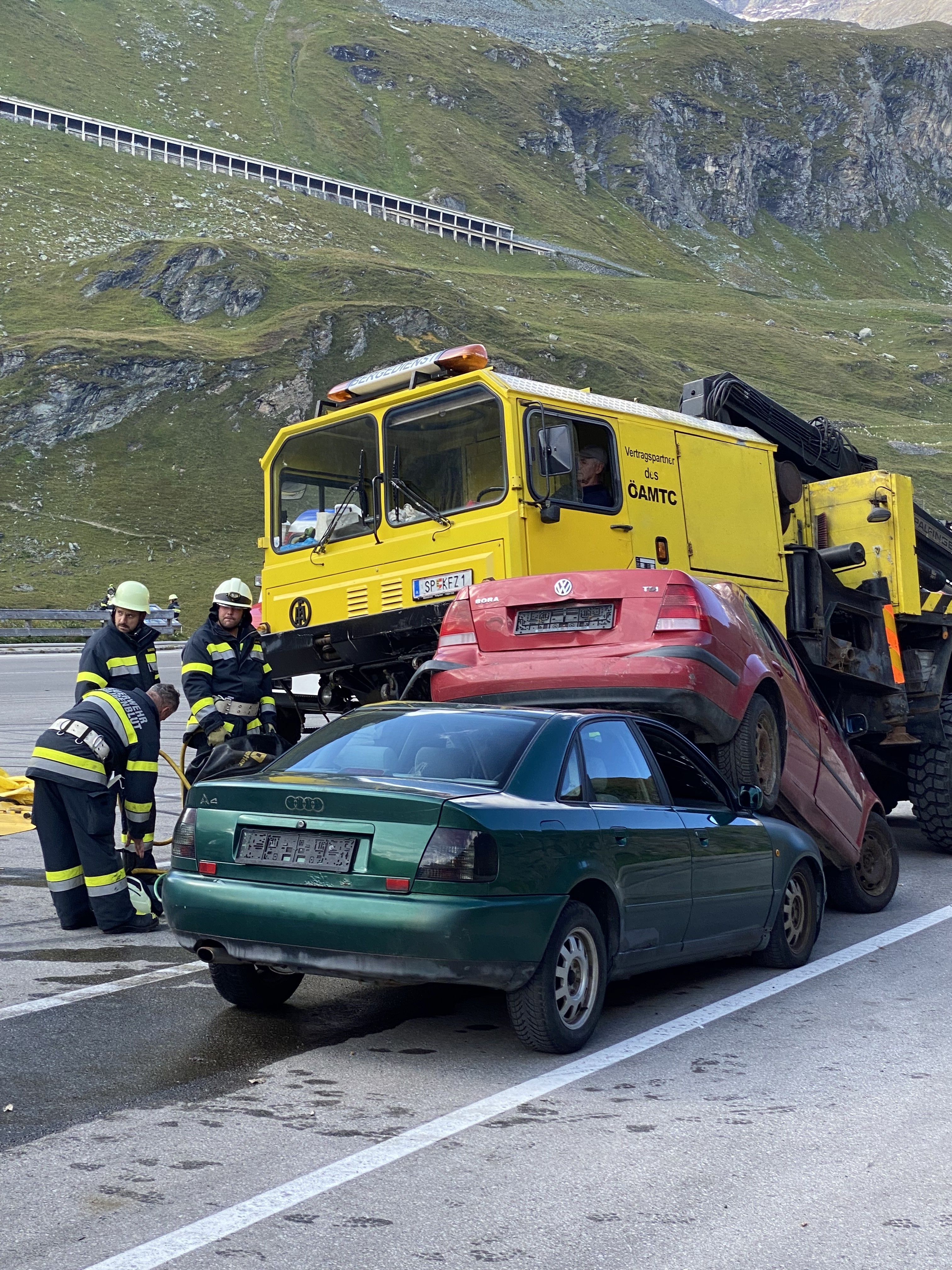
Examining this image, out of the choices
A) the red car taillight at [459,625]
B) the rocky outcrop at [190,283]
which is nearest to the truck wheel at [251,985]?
the red car taillight at [459,625]

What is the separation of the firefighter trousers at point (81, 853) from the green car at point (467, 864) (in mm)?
1567

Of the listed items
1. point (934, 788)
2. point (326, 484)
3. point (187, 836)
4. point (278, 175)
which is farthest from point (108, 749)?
point (278, 175)

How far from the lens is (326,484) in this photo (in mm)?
10750

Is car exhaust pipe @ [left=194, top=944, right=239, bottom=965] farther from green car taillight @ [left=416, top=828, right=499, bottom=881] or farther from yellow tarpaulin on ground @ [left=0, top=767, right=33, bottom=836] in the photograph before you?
yellow tarpaulin on ground @ [left=0, top=767, right=33, bottom=836]

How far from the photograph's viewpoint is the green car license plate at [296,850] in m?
5.38

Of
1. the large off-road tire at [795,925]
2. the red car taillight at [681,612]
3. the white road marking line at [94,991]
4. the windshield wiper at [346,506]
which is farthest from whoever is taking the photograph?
the windshield wiper at [346,506]

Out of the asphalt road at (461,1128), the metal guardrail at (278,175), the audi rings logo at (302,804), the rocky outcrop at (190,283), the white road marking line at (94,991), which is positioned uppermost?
the metal guardrail at (278,175)

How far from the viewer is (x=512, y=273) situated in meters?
137

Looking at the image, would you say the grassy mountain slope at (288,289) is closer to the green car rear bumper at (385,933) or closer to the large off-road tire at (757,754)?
the large off-road tire at (757,754)

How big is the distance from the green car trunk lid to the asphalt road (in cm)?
71

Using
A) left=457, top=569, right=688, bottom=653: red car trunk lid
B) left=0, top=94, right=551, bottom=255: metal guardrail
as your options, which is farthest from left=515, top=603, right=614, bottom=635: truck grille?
left=0, top=94, right=551, bottom=255: metal guardrail

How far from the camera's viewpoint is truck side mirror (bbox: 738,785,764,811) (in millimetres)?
6832

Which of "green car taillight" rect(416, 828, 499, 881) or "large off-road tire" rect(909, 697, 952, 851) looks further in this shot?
"large off-road tire" rect(909, 697, 952, 851)

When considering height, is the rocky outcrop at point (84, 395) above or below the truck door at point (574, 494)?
above
